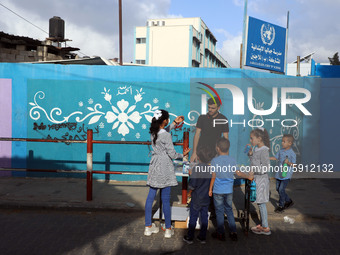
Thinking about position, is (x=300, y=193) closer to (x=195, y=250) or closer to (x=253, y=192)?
(x=253, y=192)

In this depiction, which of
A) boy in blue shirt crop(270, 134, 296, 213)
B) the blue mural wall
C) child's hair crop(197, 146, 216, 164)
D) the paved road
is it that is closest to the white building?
the blue mural wall

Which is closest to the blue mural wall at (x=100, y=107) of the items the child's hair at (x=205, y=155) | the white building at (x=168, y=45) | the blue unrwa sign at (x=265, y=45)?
the blue unrwa sign at (x=265, y=45)

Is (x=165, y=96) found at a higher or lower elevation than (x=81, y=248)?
higher

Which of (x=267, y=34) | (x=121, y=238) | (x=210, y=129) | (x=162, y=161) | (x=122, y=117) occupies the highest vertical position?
(x=267, y=34)

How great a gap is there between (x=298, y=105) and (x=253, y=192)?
16.1 feet

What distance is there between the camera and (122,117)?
808 cm

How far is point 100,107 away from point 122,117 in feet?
1.93

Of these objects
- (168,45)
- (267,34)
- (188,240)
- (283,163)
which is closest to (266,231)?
(188,240)

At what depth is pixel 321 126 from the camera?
353 inches

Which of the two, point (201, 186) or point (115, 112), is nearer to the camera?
point (201, 186)

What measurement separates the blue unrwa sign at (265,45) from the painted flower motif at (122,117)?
369 centimetres

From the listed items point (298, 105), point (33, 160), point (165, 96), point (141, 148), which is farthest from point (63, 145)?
point (298, 105)

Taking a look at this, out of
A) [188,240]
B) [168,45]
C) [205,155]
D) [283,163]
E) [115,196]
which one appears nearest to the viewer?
[205,155]

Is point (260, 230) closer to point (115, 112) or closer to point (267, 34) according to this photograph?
point (115, 112)
